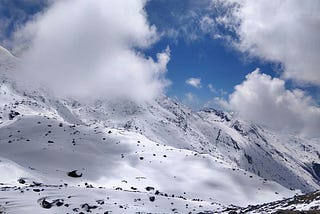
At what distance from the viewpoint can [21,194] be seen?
58938mm

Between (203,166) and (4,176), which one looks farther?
(203,166)

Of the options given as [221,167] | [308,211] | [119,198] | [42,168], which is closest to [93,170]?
[42,168]

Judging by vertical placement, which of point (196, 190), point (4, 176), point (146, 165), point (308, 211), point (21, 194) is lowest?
point (308, 211)

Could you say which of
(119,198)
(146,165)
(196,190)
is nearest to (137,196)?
(119,198)

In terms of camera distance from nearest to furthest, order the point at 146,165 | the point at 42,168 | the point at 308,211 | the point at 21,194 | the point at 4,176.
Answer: the point at 308,211 → the point at 21,194 → the point at 4,176 → the point at 42,168 → the point at 146,165

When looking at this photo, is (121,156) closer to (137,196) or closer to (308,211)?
(137,196)

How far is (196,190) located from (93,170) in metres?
26.4

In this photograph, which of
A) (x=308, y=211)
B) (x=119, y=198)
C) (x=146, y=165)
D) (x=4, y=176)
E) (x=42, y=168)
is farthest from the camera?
(x=146, y=165)

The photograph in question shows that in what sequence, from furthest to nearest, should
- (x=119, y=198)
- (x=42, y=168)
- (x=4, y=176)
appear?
1. (x=42, y=168)
2. (x=4, y=176)
3. (x=119, y=198)

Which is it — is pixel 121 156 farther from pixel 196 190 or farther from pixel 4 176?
pixel 4 176

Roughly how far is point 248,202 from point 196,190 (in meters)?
12.7

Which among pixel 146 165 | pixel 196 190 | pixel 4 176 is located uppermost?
pixel 146 165

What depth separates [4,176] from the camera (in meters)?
85.2

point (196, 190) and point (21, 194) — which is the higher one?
point (196, 190)
